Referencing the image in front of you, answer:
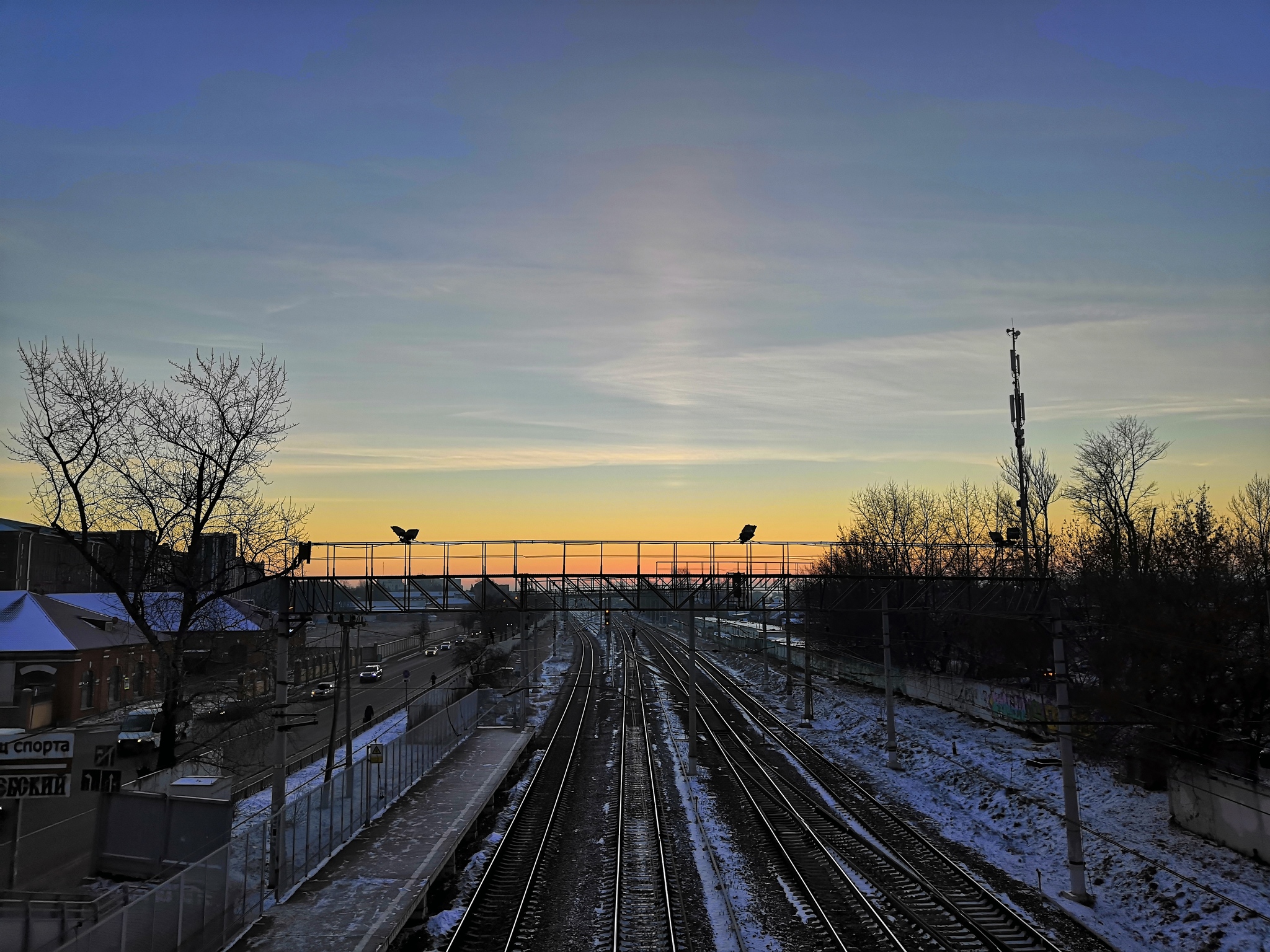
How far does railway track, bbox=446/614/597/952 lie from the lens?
16734mm

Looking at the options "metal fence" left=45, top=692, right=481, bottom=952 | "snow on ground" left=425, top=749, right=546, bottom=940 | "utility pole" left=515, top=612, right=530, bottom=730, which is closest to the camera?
"metal fence" left=45, top=692, right=481, bottom=952

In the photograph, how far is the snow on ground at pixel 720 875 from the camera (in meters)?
16.6

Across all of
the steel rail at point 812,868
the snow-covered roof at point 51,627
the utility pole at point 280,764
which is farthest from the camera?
the snow-covered roof at point 51,627

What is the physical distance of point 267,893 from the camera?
18.3 m

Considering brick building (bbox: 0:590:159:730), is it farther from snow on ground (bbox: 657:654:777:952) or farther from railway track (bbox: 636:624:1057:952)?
railway track (bbox: 636:624:1057:952)

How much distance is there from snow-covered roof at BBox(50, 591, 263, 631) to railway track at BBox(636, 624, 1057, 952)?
18.1 metres

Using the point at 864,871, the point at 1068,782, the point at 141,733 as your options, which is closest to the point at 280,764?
the point at 864,871

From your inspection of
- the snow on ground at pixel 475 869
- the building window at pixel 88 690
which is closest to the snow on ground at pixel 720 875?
the snow on ground at pixel 475 869

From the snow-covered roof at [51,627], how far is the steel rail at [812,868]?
32273 mm

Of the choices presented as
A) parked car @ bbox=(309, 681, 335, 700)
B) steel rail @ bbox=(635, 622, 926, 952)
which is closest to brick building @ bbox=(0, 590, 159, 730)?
parked car @ bbox=(309, 681, 335, 700)

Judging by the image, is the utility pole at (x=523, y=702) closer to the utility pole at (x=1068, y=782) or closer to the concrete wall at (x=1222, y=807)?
the utility pole at (x=1068, y=782)

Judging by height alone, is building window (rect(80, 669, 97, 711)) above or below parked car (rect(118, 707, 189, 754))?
above

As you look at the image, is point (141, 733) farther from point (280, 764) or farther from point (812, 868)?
point (812, 868)

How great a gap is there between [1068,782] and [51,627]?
47.7 meters
